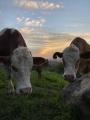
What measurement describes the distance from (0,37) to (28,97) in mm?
3202

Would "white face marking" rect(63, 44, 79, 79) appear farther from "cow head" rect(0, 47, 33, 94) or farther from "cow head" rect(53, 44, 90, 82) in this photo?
"cow head" rect(0, 47, 33, 94)

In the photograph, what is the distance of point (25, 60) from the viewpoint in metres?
9.73

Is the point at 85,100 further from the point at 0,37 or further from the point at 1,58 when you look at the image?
the point at 0,37

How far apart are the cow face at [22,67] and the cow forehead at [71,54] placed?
9.06 ft

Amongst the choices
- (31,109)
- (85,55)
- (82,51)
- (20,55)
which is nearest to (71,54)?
(85,55)

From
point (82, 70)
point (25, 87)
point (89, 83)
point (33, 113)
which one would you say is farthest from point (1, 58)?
point (82, 70)

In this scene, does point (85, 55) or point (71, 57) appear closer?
point (71, 57)

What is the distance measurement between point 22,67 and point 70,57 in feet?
11.1

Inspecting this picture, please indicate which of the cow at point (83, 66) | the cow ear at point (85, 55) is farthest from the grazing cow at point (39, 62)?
the cow at point (83, 66)

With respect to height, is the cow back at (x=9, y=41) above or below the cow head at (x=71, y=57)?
above

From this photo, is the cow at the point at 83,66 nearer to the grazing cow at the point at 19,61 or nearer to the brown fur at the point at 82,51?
the brown fur at the point at 82,51

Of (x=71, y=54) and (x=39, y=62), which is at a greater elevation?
(x=71, y=54)

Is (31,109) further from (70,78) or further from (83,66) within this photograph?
(83,66)

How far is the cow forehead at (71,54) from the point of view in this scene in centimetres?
1234
